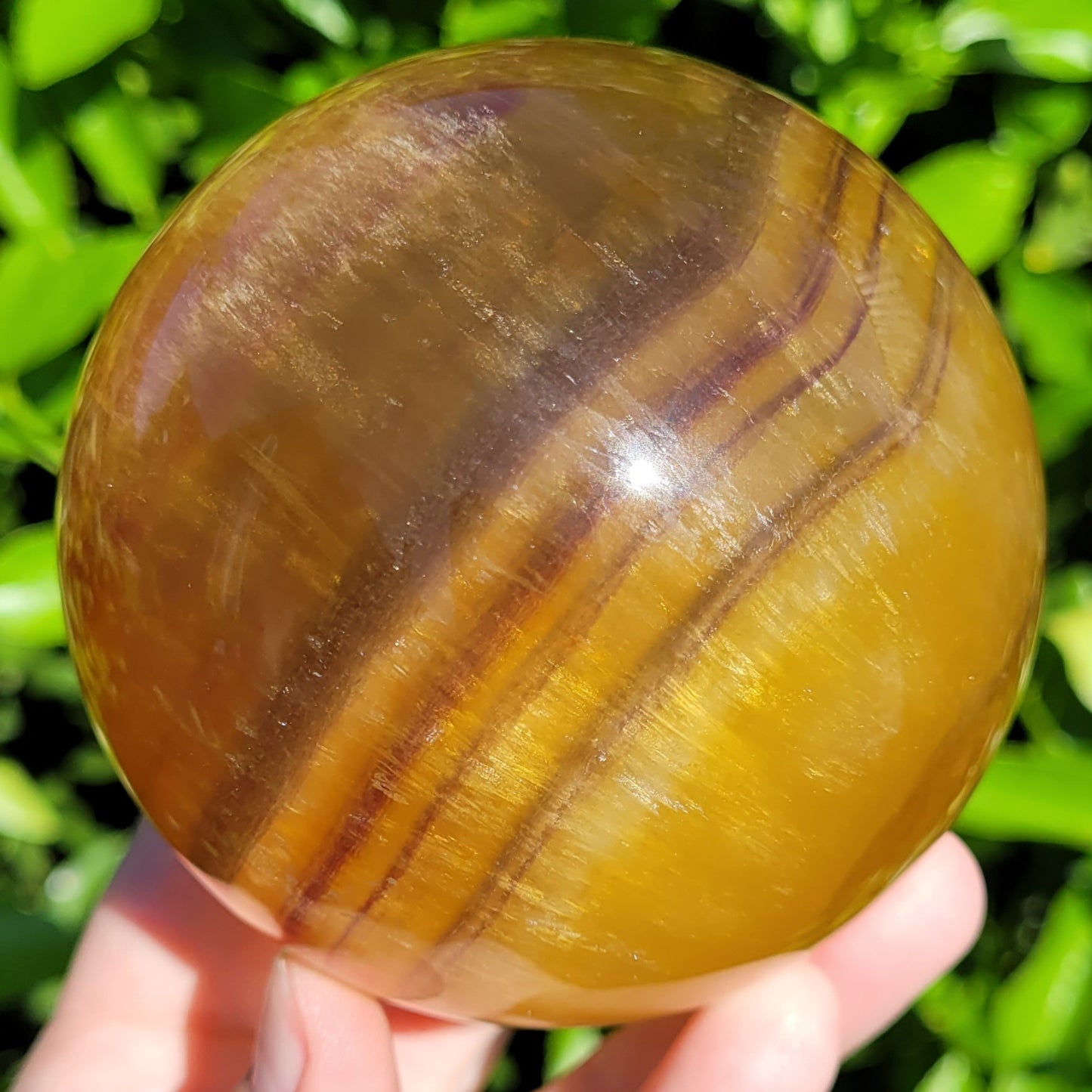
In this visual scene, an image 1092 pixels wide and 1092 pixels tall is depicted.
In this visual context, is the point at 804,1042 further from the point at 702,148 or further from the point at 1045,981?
the point at 702,148

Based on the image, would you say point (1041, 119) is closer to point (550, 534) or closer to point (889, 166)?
point (889, 166)

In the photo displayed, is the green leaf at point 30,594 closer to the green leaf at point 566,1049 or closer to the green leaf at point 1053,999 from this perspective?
the green leaf at point 566,1049

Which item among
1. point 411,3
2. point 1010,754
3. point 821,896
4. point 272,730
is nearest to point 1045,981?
point 1010,754

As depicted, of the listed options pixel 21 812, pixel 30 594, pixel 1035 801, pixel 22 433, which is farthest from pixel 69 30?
pixel 1035 801

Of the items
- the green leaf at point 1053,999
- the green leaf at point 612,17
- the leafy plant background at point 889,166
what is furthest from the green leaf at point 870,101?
the green leaf at point 1053,999

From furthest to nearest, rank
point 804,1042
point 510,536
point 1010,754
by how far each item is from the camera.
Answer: point 1010,754
point 804,1042
point 510,536
